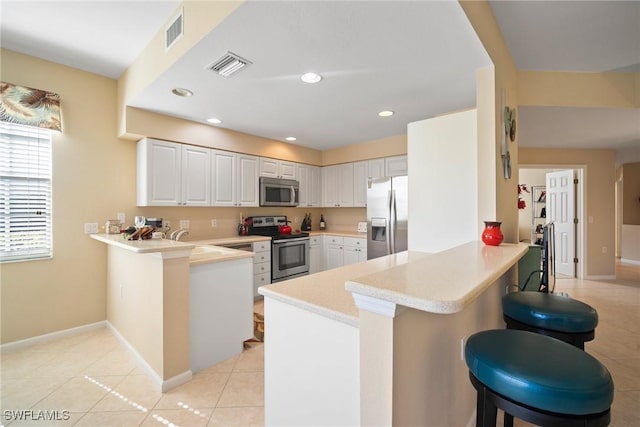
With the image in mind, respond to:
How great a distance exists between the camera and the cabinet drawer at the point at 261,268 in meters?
3.98

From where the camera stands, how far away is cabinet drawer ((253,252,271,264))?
4.00 m

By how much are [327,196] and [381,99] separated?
8.91 feet

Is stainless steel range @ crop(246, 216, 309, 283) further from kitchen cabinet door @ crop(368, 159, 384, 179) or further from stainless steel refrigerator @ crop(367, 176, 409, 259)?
kitchen cabinet door @ crop(368, 159, 384, 179)

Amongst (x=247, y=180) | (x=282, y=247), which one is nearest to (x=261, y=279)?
(x=282, y=247)

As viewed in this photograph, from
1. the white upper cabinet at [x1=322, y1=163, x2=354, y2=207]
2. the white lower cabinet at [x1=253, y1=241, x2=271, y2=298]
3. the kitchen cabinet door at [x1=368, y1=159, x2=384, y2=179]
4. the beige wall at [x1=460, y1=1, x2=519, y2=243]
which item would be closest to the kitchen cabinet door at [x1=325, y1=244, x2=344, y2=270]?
the white upper cabinet at [x1=322, y1=163, x2=354, y2=207]

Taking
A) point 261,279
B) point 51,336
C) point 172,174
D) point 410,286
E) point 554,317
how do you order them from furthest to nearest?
1. point 261,279
2. point 172,174
3. point 51,336
4. point 554,317
5. point 410,286

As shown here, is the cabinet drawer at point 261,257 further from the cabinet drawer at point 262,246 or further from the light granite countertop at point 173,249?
the light granite countertop at point 173,249

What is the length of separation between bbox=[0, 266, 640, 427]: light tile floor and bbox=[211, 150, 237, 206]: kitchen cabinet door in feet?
6.60

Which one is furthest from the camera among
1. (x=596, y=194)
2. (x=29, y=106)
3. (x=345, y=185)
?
(x=345, y=185)

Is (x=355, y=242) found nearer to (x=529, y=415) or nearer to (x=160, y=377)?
(x=160, y=377)

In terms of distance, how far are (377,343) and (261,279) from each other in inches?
135

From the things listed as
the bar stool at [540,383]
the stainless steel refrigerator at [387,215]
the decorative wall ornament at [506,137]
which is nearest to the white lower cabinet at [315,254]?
the stainless steel refrigerator at [387,215]

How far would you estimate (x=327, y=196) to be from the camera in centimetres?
541

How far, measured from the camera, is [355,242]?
15.1 feet
